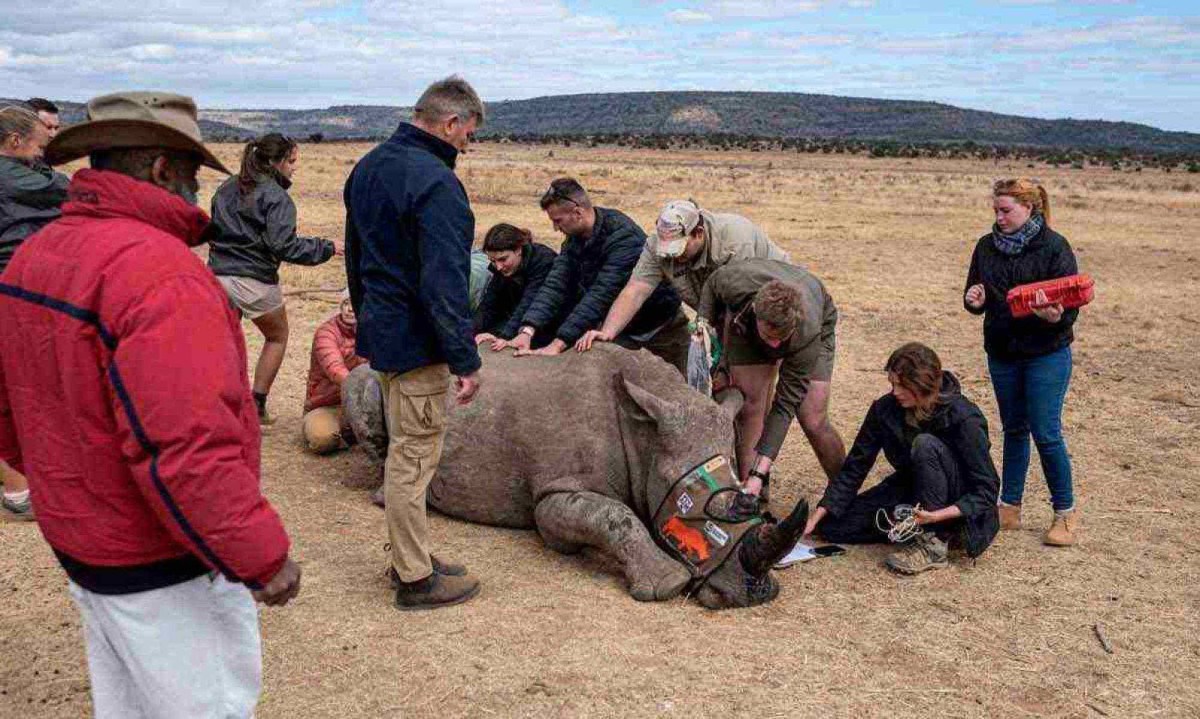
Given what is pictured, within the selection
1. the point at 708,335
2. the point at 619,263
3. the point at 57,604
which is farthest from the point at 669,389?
the point at 57,604

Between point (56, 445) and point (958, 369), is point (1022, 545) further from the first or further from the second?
point (56, 445)

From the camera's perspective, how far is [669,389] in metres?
5.80

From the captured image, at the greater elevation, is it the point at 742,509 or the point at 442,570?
the point at 742,509

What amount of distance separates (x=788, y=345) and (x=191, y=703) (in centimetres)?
394

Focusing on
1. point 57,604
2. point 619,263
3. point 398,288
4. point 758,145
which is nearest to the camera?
point 398,288

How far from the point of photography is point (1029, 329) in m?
5.83

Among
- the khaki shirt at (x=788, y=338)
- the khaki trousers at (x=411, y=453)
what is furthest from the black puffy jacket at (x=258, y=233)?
the khaki shirt at (x=788, y=338)

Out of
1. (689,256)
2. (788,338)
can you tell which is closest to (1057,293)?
(788,338)

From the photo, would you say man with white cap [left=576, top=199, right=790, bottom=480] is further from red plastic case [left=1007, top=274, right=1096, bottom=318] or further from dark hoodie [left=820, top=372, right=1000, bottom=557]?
red plastic case [left=1007, top=274, right=1096, bottom=318]

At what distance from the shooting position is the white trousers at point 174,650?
8.56ft

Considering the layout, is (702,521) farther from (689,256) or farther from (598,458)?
(689,256)

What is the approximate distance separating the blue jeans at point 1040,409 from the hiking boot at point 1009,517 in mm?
267

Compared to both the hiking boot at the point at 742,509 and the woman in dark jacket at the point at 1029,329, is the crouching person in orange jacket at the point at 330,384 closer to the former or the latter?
the hiking boot at the point at 742,509

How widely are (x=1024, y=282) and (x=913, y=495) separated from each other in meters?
1.36
